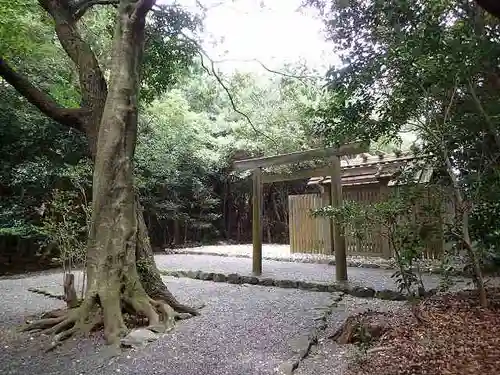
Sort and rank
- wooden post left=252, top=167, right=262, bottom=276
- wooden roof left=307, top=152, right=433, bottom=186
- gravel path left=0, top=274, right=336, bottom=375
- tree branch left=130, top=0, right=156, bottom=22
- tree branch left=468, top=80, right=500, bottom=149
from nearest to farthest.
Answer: gravel path left=0, top=274, right=336, bottom=375, tree branch left=468, top=80, right=500, bottom=149, tree branch left=130, top=0, right=156, bottom=22, wooden post left=252, top=167, right=262, bottom=276, wooden roof left=307, top=152, right=433, bottom=186

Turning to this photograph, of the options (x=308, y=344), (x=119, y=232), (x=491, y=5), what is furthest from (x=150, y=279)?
(x=491, y=5)

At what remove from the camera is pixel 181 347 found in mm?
3930

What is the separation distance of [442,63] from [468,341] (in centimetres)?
255

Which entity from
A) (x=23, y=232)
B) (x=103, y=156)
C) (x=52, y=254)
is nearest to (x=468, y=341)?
(x=103, y=156)

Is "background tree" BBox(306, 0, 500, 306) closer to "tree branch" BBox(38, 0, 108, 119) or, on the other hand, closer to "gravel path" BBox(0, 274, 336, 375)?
"gravel path" BBox(0, 274, 336, 375)

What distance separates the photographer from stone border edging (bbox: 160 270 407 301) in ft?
19.7

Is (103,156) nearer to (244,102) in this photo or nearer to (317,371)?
(317,371)

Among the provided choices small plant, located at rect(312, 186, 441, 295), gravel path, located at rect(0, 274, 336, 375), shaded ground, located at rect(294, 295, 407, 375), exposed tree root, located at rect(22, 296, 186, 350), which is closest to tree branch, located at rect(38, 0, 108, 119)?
exposed tree root, located at rect(22, 296, 186, 350)

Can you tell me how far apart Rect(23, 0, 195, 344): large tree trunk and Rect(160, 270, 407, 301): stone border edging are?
2464 mm

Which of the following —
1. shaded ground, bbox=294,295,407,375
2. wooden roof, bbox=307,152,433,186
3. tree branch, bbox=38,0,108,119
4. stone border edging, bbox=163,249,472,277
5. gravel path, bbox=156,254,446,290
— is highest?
tree branch, bbox=38,0,108,119

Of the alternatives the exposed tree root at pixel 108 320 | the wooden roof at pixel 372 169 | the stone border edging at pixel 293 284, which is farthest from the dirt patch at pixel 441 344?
the wooden roof at pixel 372 169

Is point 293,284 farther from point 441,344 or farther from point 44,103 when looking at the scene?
point 44,103

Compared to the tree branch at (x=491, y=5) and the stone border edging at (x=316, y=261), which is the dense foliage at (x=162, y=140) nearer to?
the stone border edging at (x=316, y=261)

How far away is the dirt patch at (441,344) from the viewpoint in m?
2.83
